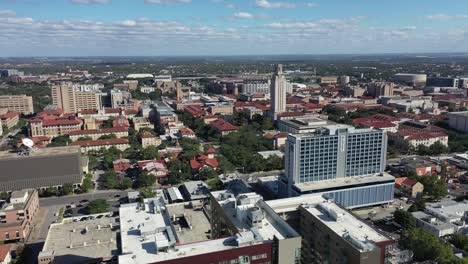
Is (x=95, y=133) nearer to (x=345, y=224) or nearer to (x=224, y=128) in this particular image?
(x=224, y=128)

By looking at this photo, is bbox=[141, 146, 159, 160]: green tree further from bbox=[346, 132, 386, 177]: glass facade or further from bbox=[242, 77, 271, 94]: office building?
bbox=[242, 77, 271, 94]: office building

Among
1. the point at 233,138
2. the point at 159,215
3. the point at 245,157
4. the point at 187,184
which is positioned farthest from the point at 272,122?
the point at 159,215

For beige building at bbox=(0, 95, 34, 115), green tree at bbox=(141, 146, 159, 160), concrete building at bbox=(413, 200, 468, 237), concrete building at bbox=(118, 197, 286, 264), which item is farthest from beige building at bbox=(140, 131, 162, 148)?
beige building at bbox=(0, 95, 34, 115)

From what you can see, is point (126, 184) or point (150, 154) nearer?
point (126, 184)

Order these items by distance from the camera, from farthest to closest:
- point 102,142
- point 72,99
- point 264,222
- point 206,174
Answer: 1. point 72,99
2. point 102,142
3. point 206,174
4. point 264,222

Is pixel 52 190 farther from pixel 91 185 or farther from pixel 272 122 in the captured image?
pixel 272 122

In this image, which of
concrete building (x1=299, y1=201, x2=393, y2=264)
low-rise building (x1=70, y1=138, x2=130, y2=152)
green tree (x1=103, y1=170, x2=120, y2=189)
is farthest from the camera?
low-rise building (x1=70, y1=138, x2=130, y2=152)

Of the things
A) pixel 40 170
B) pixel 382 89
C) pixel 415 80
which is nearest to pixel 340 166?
pixel 40 170
